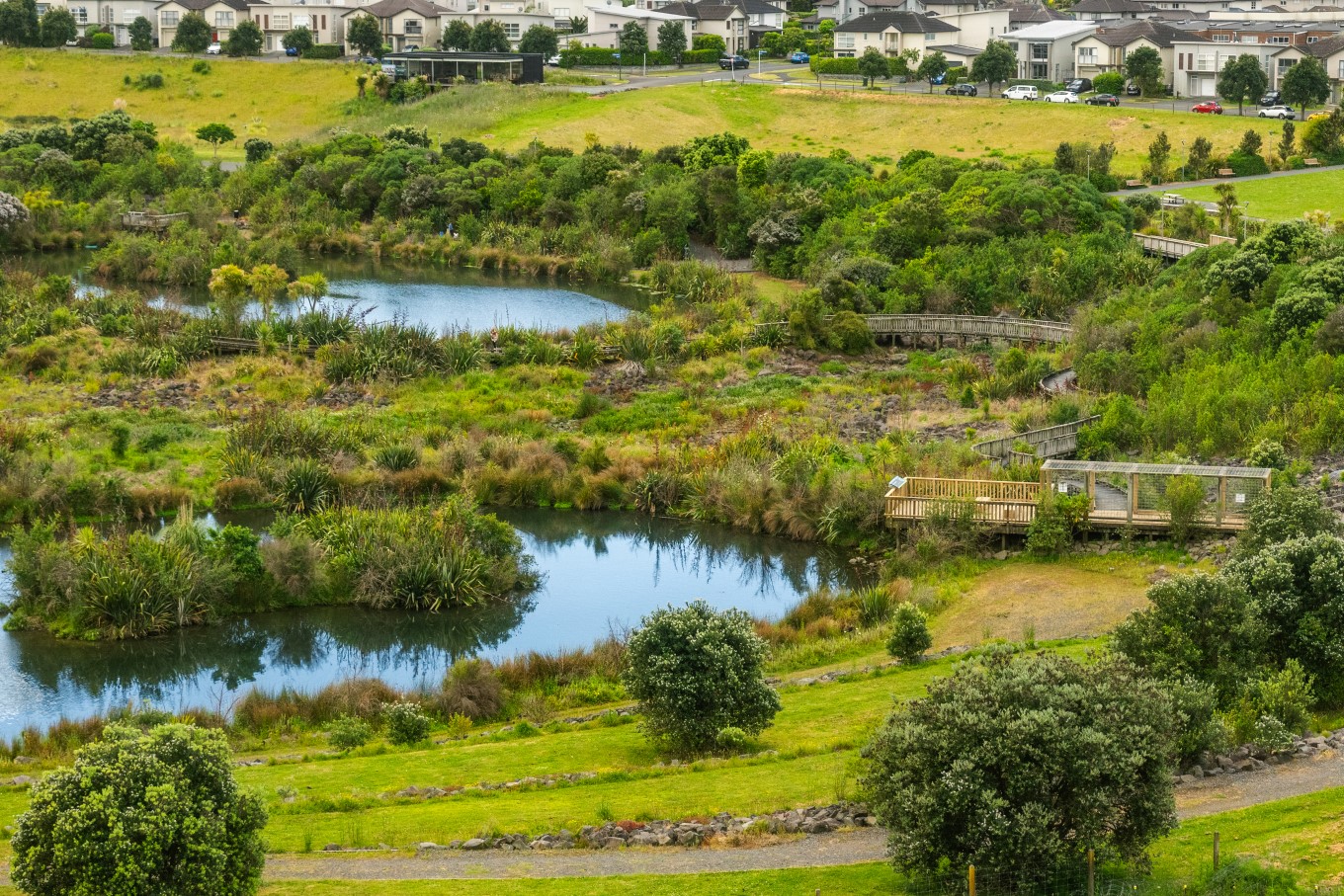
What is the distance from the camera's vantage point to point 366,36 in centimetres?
14275

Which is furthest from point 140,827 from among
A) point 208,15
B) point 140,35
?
point 208,15

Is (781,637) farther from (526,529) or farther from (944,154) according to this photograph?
(944,154)

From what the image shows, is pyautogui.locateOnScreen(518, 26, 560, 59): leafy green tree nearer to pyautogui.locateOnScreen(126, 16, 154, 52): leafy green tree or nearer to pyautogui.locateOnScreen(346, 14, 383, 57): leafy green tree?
pyautogui.locateOnScreen(346, 14, 383, 57): leafy green tree

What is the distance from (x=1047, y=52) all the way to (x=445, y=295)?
6835 cm

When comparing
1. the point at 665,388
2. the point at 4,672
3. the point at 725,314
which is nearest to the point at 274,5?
the point at 725,314

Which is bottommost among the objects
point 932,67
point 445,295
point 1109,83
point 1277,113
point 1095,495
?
point 1095,495

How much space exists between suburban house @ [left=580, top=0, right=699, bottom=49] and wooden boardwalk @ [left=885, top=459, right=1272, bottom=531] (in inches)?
4165

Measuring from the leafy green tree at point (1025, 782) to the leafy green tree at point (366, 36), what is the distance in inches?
4930

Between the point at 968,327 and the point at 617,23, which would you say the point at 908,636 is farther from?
the point at 617,23

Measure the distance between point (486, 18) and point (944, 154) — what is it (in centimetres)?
5361

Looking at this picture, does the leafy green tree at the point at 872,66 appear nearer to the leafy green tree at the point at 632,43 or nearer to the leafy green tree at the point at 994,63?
the leafy green tree at the point at 994,63

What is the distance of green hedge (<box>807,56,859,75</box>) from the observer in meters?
134

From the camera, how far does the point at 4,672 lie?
39.7m

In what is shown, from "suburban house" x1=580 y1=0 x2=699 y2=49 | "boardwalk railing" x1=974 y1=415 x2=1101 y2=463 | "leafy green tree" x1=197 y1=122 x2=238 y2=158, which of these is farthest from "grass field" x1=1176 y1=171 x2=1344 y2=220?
"suburban house" x1=580 y1=0 x2=699 y2=49
